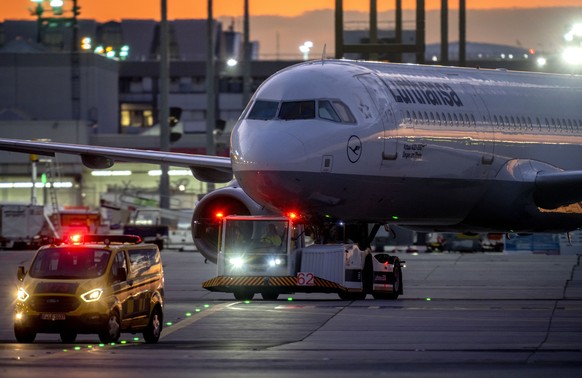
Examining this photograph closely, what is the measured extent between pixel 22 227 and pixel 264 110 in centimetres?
4226

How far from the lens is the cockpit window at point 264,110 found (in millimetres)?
32888

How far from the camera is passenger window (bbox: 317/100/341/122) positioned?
32844 mm

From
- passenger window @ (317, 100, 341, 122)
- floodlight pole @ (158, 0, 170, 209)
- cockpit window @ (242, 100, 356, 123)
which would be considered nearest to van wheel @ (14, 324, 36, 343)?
cockpit window @ (242, 100, 356, 123)

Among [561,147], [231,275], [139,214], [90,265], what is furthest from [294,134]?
[139,214]

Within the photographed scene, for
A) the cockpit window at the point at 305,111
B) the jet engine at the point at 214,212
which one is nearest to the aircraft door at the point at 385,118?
the cockpit window at the point at 305,111

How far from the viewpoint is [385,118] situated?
33875 mm

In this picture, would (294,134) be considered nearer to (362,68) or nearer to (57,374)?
(362,68)

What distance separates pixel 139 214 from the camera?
86.8 metres

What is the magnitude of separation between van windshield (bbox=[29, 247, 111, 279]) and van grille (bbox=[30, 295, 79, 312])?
Result: 0.76 m

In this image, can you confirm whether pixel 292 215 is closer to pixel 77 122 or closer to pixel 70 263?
pixel 70 263

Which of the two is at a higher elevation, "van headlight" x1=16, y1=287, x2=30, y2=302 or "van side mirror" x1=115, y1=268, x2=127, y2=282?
"van side mirror" x1=115, y1=268, x2=127, y2=282

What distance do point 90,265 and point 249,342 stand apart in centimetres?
298

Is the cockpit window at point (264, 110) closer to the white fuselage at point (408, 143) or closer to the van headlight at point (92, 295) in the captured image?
the white fuselage at point (408, 143)

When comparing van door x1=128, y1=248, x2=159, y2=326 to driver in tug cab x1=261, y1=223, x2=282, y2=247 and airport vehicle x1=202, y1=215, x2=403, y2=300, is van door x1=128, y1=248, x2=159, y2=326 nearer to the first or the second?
airport vehicle x1=202, y1=215, x2=403, y2=300
